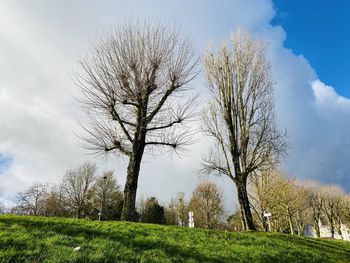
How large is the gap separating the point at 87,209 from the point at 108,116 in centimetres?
4587

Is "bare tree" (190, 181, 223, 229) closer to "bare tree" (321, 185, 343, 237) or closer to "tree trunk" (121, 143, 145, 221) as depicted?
"bare tree" (321, 185, 343, 237)

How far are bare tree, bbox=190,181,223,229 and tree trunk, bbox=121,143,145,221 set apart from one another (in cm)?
4200

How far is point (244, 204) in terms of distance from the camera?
17.8 m

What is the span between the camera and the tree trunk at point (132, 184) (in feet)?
40.0

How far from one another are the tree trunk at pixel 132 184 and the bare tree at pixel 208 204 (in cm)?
4200

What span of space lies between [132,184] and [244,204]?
8.39 meters

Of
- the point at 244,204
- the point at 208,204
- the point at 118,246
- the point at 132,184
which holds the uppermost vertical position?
the point at 208,204

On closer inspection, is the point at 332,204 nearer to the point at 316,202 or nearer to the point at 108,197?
the point at 316,202

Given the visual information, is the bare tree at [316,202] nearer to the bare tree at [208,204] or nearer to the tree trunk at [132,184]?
the bare tree at [208,204]

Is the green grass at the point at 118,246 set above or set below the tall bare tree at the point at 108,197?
below

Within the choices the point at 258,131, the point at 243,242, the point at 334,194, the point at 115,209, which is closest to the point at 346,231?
the point at 334,194

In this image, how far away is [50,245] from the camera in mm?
5348

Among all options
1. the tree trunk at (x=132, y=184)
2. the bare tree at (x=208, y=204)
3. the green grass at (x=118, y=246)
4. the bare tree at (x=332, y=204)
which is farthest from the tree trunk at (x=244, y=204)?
the bare tree at (x=332, y=204)

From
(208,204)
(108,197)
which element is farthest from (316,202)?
(108,197)
